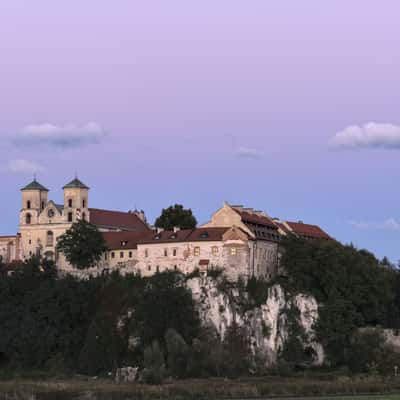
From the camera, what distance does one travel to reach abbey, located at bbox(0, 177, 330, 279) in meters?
132

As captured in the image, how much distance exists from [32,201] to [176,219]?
13.3m

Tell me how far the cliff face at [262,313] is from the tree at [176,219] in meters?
14.0

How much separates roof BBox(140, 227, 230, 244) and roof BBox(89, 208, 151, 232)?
8995mm

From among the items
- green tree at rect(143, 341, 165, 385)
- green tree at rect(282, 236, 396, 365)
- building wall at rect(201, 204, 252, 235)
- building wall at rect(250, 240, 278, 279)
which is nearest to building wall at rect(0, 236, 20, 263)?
building wall at rect(201, 204, 252, 235)

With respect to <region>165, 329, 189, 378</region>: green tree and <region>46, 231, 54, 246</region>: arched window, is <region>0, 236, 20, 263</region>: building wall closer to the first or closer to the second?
<region>46, 231, 54, 246</region>: arched window

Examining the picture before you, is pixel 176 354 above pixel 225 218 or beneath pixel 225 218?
beneath

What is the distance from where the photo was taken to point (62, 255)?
140375mm

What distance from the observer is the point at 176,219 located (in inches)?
5728

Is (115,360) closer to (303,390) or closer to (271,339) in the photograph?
(271,339)

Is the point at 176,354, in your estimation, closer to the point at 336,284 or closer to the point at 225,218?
the point at 336,284

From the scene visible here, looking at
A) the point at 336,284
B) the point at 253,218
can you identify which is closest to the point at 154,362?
the point at 336,284

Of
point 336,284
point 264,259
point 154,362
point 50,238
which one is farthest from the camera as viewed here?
point 50,238

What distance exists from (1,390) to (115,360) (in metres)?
18.0

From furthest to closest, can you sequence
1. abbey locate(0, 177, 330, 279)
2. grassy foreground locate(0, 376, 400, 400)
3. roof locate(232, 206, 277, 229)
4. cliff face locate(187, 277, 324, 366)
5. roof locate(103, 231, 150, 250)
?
roof locate(103, 231, 150, 250)
roof locate(232, 206, 277, 229)
abbey locate(0, 177, 330, 279)
cliff face locate(187, 277, 324, 366)
grassy foreground locate(0, 376, 400, 400)
